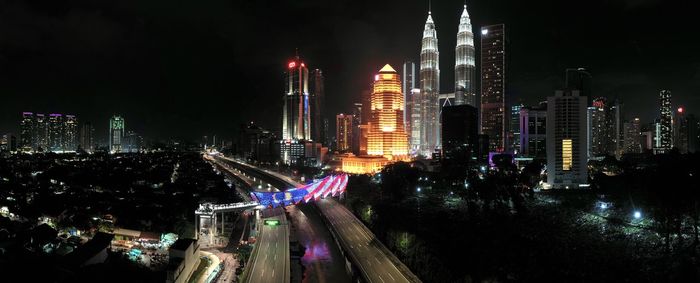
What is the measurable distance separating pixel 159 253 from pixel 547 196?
→ 21621mm

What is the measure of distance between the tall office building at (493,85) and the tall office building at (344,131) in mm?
29565

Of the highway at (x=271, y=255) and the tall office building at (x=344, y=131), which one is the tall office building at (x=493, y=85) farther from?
the highway at (x=271, y=255)

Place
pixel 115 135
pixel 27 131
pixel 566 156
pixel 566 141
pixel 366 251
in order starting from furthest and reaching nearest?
pixel 115 135, pixel 27 131, pixel 566 141, pixel 566 156, pixel 366 251

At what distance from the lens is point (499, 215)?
901 inches

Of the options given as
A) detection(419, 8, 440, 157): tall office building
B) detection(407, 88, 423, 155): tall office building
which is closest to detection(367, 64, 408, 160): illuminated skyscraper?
detection(419, 8, 440, 157): tall office building

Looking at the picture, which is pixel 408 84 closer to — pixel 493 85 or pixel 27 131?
pixel 493 85

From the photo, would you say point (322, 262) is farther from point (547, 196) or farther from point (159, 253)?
point (547, 196)

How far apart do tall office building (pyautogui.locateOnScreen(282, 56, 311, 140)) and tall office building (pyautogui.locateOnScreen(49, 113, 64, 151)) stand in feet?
146

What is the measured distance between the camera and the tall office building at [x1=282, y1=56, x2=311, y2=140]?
75.1m

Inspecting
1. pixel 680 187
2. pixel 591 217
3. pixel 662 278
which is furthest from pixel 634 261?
pixel 591 217

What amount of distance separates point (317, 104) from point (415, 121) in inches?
680

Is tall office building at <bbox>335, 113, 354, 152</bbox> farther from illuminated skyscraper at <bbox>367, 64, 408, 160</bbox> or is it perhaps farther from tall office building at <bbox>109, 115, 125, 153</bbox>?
tall office building at <bbox>109, 115, 125, 153</bbox>

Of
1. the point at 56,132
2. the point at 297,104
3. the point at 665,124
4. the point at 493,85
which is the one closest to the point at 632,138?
the point at 665,124

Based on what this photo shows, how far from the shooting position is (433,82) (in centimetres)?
7725
